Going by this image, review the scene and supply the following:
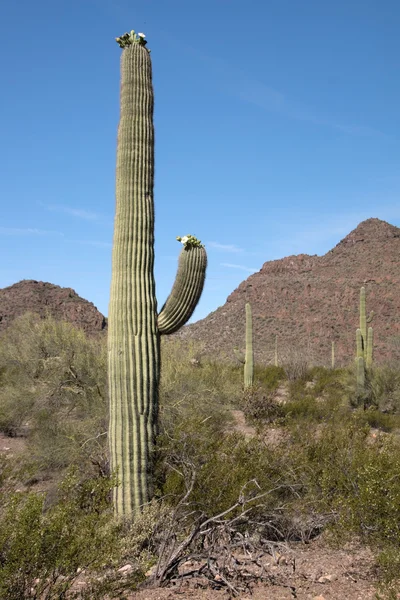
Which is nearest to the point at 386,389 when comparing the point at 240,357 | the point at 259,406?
the point at 259,406

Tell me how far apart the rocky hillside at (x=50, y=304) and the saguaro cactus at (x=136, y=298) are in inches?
1288

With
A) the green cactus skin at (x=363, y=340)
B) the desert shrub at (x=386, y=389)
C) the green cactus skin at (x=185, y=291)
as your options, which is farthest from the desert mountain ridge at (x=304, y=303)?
the green cactus skin at (x=185, y=291)

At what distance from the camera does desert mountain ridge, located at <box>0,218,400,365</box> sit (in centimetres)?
4388

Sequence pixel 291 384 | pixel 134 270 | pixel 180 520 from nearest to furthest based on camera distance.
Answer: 1. pixel 180 520
2. pixel 134 270
3. pixel 291 384

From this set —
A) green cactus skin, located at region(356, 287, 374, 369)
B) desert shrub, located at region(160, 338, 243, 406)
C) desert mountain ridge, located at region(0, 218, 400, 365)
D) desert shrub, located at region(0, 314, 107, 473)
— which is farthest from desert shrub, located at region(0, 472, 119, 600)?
desert mountain ridge, located at region(0, 218, 400, 365)

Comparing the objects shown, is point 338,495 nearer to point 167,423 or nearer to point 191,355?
point 167,423

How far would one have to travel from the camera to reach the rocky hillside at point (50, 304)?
41.4m

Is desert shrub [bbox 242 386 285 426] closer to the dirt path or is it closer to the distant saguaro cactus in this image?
the distant saguaro cactus

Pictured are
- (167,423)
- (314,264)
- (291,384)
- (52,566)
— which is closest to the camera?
(52,566)

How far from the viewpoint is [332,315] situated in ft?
172

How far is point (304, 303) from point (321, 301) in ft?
5.58

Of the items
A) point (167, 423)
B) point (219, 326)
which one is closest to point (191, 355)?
point (167, 423)

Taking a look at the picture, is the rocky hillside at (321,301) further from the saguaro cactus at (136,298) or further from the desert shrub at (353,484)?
→ the saguaro cactus at (136,298)

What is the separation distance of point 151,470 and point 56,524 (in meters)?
3.20
